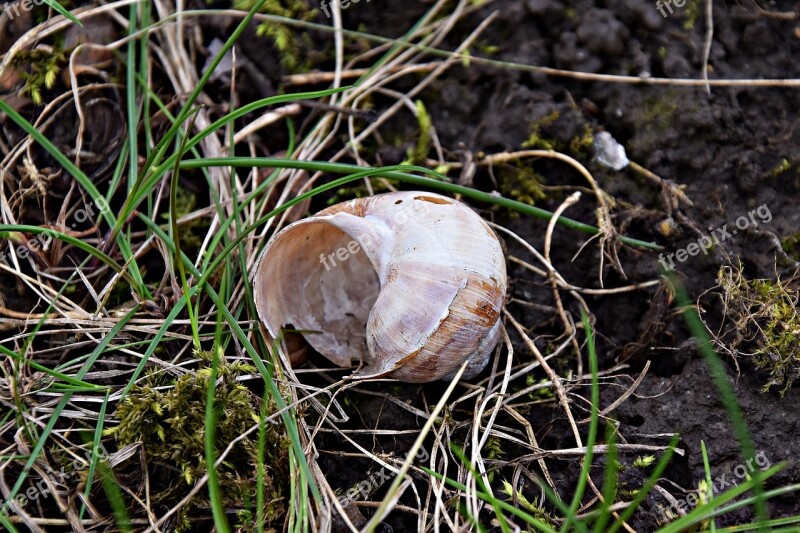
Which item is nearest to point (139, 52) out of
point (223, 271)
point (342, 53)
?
point (342, 53)

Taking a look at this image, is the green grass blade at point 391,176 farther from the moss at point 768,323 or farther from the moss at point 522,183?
the moss at point 768,323

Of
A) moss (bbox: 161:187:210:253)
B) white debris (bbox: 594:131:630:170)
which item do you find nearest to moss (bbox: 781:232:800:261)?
white debris (bbox: 594:131:630:170)

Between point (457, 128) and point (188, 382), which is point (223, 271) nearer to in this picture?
point (188, 382)

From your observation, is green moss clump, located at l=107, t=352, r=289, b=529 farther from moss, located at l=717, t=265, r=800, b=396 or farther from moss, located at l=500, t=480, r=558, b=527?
moss, located at l=717, t=265, r=800, b=396

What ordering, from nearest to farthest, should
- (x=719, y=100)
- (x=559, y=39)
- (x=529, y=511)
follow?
(x=529, y=511)
(x=719, y=100)
(x=559, y=39)

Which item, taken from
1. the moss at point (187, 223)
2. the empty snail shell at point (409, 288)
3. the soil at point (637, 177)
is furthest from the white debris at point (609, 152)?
the moss at point (187, 223)
